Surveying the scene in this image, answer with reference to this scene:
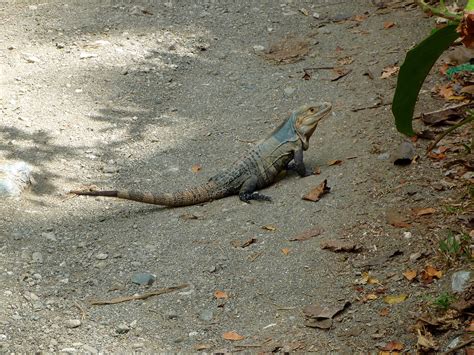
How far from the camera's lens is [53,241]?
535 cm

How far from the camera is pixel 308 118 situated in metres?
6.29

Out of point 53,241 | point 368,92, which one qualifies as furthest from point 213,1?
point 53,241

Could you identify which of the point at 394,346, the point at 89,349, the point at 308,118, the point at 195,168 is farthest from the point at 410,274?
the point at 195,168

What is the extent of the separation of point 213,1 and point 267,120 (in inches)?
115

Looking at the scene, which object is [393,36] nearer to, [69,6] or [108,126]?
[108,126]

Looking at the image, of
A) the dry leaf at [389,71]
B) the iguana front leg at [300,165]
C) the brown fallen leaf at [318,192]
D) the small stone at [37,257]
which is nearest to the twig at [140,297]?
the small stone at [37,257]

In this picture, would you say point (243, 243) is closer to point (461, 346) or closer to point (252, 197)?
point (252, 197)

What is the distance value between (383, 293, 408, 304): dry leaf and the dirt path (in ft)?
0.15

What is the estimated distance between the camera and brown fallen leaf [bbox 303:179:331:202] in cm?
550

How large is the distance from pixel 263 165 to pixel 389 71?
179 centimetres

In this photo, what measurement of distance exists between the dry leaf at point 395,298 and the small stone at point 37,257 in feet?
7.61

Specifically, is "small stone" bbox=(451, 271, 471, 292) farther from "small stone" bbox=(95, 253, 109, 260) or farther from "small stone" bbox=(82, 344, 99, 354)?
"small stone" bbox=(95, 253, 109, 260)

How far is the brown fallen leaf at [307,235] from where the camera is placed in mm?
5059

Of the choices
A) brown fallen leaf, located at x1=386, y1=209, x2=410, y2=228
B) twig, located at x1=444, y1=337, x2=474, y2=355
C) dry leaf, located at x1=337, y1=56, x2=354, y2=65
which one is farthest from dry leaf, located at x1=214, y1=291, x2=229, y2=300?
dry leaf, located at x1=337, y1=56, x2=354, y2=65
